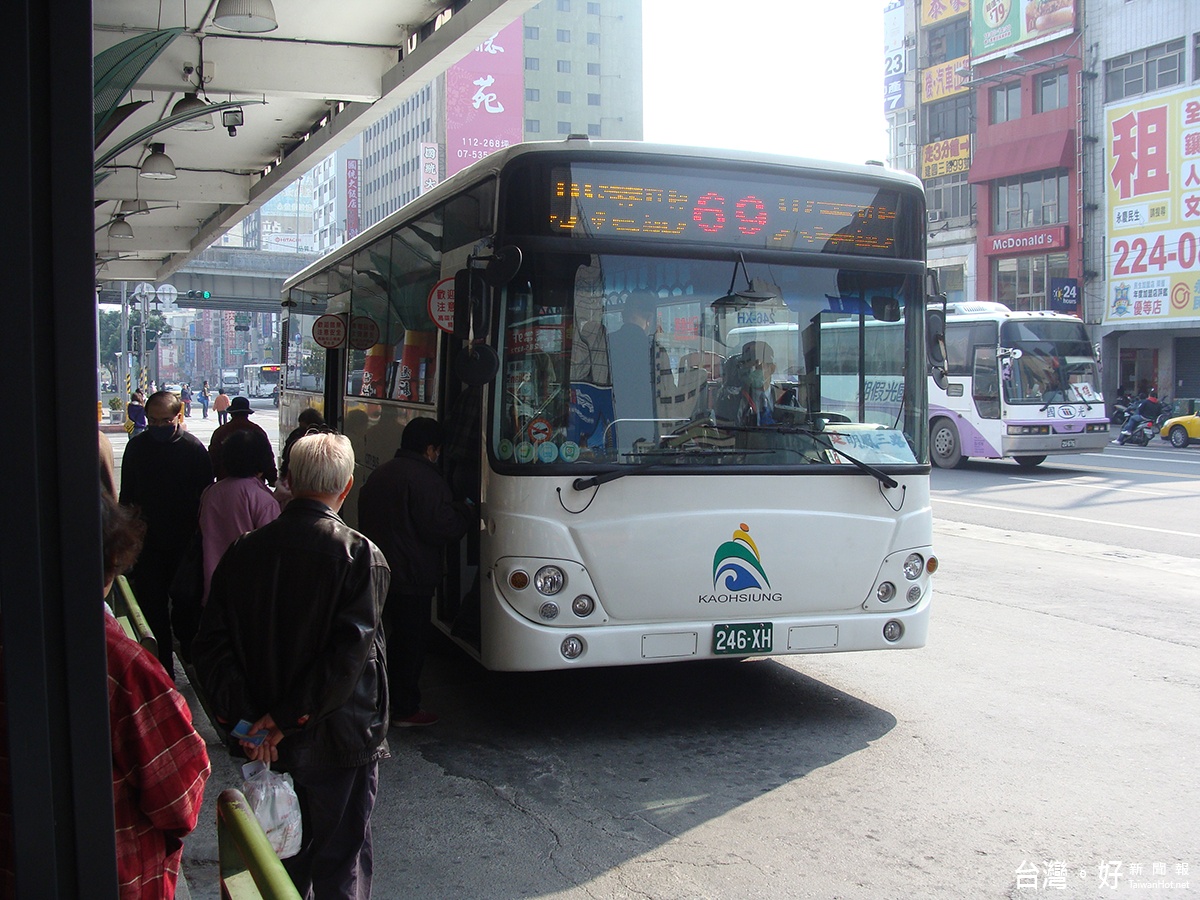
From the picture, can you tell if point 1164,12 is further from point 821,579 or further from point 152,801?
point 152,801

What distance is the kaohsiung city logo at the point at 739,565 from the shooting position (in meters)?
5.96

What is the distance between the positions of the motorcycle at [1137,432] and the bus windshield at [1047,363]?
341 inches

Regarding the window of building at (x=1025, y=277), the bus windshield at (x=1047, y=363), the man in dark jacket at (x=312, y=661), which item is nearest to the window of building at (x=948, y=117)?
the window of building at (x=1025, y=277)

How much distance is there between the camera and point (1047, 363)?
22609 millimetres

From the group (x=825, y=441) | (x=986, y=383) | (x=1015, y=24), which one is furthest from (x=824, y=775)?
(x=1015, y=24)

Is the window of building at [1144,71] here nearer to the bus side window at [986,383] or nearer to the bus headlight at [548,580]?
the bus side window at [986,383]

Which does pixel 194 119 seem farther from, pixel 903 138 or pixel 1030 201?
pixel 903 138

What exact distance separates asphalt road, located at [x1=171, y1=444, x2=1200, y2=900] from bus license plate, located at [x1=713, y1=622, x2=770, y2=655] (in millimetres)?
509

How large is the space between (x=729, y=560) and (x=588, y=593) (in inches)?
31.0

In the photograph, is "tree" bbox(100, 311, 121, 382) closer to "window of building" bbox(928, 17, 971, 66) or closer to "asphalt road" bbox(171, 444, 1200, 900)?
"window of building" bbox(928, 17, 971, 66)

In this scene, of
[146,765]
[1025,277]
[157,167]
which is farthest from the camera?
[1025,277]

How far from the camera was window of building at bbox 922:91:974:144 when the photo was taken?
160ft

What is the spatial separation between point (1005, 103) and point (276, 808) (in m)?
49.4

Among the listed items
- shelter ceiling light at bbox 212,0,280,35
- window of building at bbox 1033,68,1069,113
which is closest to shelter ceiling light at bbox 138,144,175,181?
shelter ceiling light at bbox 212,0,280,35
